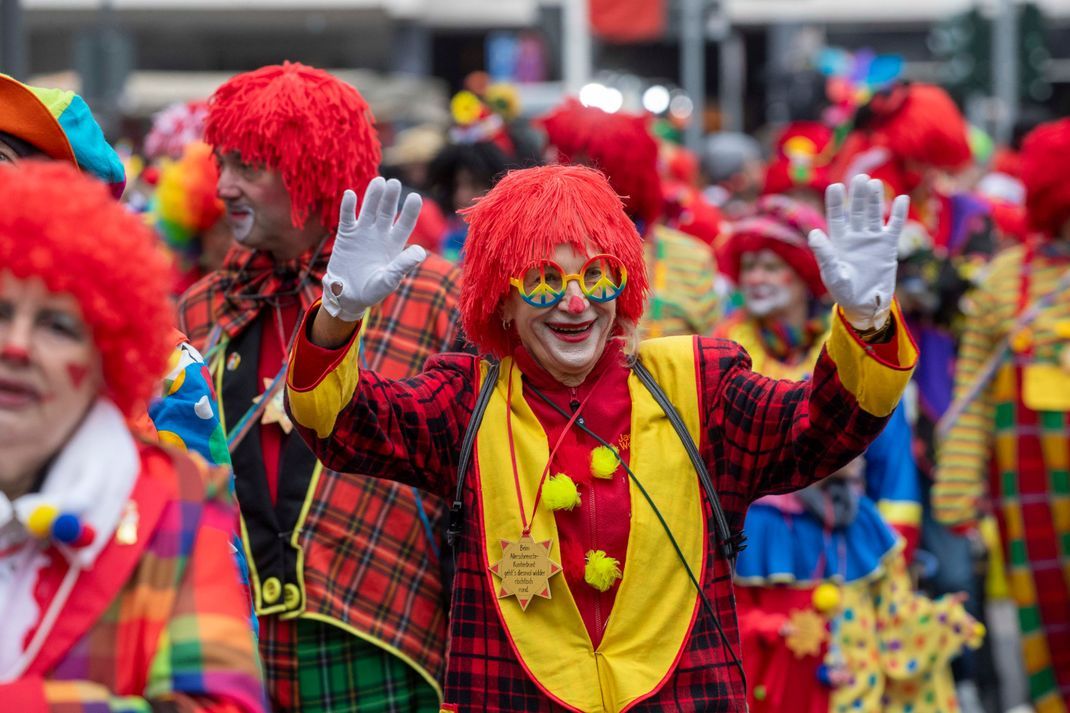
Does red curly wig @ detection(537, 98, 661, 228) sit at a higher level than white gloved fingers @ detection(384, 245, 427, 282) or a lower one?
higher

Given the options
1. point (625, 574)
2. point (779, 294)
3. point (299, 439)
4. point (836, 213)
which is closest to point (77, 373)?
point (625, 574)

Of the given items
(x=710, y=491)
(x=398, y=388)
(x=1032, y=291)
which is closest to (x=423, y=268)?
(x=398, y=388)

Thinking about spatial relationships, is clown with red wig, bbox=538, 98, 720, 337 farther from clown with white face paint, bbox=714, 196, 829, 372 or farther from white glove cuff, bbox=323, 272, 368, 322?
white glove cuff, bbox=323, 272, 368, 322

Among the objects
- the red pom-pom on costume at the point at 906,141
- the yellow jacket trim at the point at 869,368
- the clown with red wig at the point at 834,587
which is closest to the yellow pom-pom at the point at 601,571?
the yellow jacket trim at the point at 869,368

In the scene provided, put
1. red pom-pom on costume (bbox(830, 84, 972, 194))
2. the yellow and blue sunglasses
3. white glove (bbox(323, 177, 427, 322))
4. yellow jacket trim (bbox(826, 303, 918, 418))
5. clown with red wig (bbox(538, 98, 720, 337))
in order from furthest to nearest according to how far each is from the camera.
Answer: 1. red pom-pom on costume (bbox(830, 84, 972, 194))
2. clown with red wig (bbox(538, 98, 720, 337))
3. the yellow and blue sunglasses
4. white glove (bbox(323, 177, 427, 322))
5. yellow jacket trim (bbox(826, 303, 918, 418))

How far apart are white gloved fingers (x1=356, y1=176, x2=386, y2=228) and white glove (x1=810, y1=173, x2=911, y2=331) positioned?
0.89 m

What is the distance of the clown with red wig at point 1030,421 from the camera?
6.47m

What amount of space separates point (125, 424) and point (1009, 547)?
469 centimetres

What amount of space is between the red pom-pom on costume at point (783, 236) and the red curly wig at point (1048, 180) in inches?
39.0

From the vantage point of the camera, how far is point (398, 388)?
3.80 m

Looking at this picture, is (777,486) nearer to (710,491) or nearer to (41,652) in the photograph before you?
(710,491)

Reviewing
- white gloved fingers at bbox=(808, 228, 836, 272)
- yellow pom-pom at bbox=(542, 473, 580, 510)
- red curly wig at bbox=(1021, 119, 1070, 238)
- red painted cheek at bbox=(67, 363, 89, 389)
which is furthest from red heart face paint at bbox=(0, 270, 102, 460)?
red curly wig at bbox=(1021, 119, 1070, 238)

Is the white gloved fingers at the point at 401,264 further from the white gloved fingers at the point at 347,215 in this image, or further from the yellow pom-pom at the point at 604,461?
Result: the yellow pom-pom at the point at 604,461

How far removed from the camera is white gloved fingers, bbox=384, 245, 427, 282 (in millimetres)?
3686
